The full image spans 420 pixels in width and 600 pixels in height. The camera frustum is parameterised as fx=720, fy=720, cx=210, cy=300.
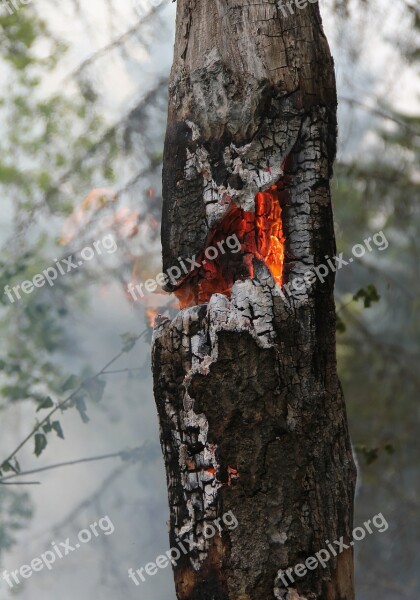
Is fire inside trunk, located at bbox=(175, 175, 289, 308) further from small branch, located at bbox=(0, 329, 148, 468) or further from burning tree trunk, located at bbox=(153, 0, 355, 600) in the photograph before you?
small branch, located at bbox=(0, 329, 148, 468)

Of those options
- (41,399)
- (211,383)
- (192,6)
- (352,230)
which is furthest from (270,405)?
(352,230)

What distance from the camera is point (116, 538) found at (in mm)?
2492

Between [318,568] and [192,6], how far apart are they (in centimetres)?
112

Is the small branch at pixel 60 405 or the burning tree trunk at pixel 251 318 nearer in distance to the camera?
the burning tree trunk at pixel 251 318

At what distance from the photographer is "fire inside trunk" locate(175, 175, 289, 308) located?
137cm

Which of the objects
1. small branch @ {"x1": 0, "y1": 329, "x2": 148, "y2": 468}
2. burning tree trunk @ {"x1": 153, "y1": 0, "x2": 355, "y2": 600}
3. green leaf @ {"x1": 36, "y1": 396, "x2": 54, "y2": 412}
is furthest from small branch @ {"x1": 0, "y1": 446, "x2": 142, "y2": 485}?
burning tree trunk @ {"x1": 153, "y1": 0, "x2": 355, "y2": 600}

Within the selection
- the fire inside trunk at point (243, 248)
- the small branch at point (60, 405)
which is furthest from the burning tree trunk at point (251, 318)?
the small branch at point (60, 405)

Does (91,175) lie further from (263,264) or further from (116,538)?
Result: (263,264)

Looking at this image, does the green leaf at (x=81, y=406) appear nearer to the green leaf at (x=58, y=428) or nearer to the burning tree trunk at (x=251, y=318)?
the green leaf at (x=58, y=428)

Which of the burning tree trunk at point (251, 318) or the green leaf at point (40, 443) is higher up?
the green leaf at point (40, 443)

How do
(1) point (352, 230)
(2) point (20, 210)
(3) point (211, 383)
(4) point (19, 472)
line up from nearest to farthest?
(3) point (211, 383)
(4) point (19, 472)
(2) point (20, 210)
(1) point (352, 230)

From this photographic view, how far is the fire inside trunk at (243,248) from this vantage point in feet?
4.48

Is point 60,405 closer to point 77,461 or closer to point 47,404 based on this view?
point 47,404

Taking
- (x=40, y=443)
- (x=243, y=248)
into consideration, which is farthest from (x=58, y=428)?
(x=243, y=248)
